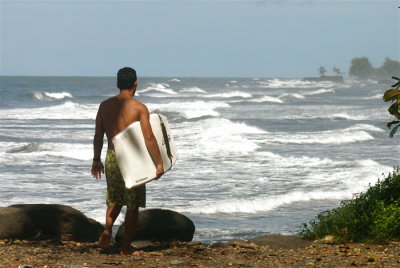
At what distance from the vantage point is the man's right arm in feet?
22.4

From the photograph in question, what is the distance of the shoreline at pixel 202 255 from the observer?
7.05 meters

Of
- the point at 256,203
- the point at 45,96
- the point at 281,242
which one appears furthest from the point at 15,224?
the point at 45,96

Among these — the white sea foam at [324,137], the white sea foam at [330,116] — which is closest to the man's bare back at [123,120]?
the white sea foam at [324,137]

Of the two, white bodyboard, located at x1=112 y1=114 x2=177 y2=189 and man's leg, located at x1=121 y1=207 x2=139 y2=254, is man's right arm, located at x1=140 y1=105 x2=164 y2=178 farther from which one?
man's leg, located at x1=121 y1=207 x2=139 y2=254

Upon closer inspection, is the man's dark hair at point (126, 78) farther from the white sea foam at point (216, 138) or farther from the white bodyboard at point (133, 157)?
the white sea foam at point (216, 138)

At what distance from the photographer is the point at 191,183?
50.0 ft

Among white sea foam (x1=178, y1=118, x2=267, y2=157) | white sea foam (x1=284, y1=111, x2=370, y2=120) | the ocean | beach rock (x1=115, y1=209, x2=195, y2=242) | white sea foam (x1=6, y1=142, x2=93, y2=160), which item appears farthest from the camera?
white sea foam (x1=284, y1=111, x2=370, y2=120)

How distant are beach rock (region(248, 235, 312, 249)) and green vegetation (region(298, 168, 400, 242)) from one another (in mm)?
262

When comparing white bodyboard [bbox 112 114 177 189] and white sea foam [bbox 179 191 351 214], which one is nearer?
white bodyboard [bbox 112 114 177 189]

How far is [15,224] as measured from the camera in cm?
852

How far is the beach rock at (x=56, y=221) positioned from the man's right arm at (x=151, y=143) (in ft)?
7.78

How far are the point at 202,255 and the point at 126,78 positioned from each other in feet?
6.32

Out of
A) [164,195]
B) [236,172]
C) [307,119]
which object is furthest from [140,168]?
[307,119]

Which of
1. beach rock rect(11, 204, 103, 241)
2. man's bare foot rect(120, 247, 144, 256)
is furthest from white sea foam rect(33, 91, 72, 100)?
A: man's bare foot rect(120, 247, 144, 256)
